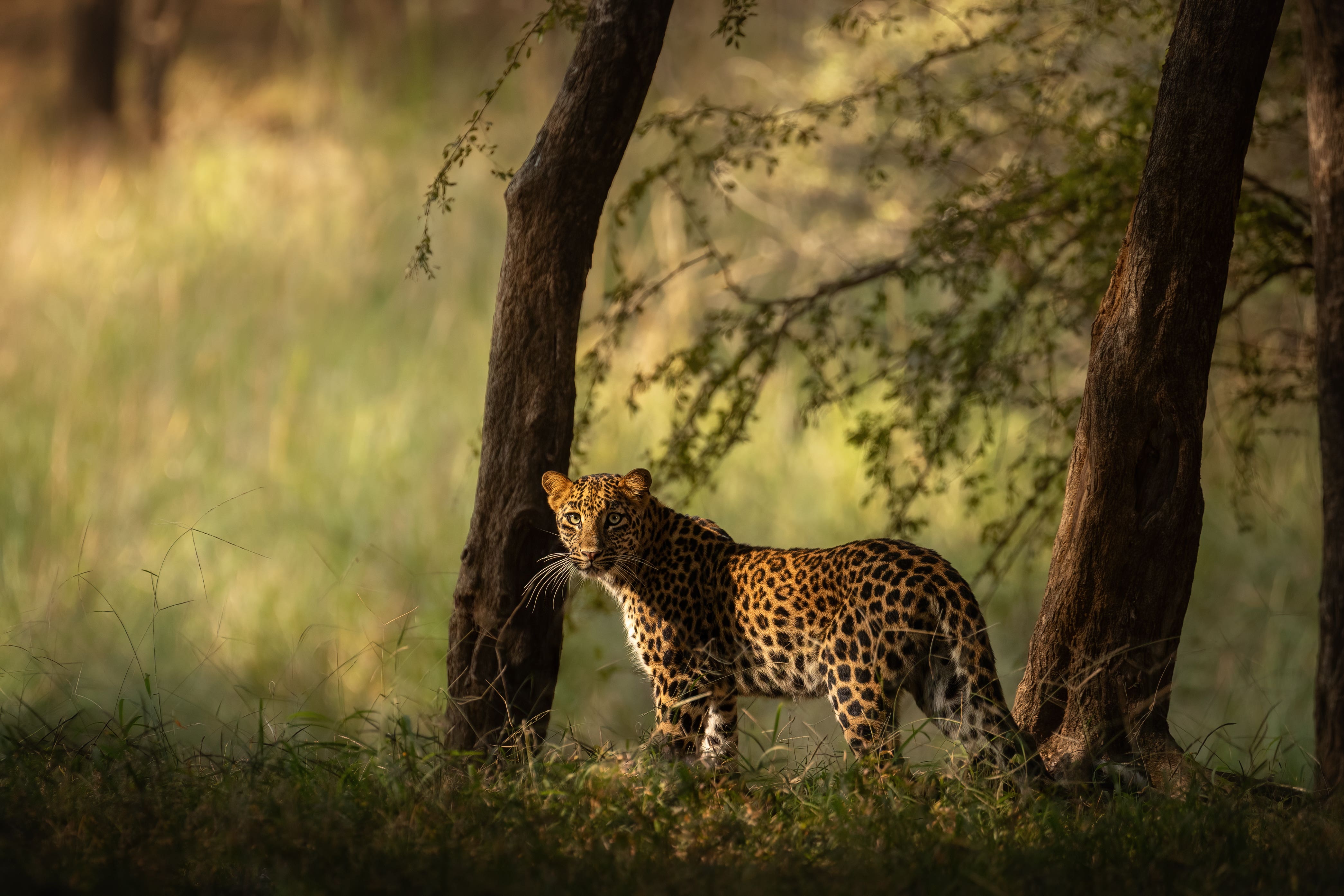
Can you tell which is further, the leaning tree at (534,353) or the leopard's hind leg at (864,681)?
the leaning tree at (534,353)

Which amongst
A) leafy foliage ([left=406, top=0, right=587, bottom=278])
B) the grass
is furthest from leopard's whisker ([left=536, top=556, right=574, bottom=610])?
leafy foliage ([left=406, top=0, right=587, bottom=278])

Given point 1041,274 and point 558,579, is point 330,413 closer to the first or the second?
point 1041,274

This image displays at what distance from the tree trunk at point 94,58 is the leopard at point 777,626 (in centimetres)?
1694

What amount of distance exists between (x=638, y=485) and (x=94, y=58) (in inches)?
698

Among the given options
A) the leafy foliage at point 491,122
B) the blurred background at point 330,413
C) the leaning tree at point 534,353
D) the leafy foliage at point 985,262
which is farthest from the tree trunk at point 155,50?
the leaning tree at point 534,353

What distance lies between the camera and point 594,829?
374cm

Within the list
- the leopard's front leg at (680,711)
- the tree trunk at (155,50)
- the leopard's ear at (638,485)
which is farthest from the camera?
the tree trunk at (155,50)

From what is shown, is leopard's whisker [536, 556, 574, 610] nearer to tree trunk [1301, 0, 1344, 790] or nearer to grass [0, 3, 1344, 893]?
grass [0, 3, 1344, 893]

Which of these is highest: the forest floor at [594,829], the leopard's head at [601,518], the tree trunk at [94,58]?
the tree trunk at [94,58]

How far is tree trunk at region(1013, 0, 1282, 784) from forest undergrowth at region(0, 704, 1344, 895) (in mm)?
364

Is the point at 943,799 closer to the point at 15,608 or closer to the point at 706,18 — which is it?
the point at 15,608

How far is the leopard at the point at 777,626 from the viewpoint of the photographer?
4.38m

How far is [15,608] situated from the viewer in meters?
11.0

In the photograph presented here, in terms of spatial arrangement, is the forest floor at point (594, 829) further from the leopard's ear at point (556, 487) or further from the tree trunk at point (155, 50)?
the tree trunk at point (155, 50)
